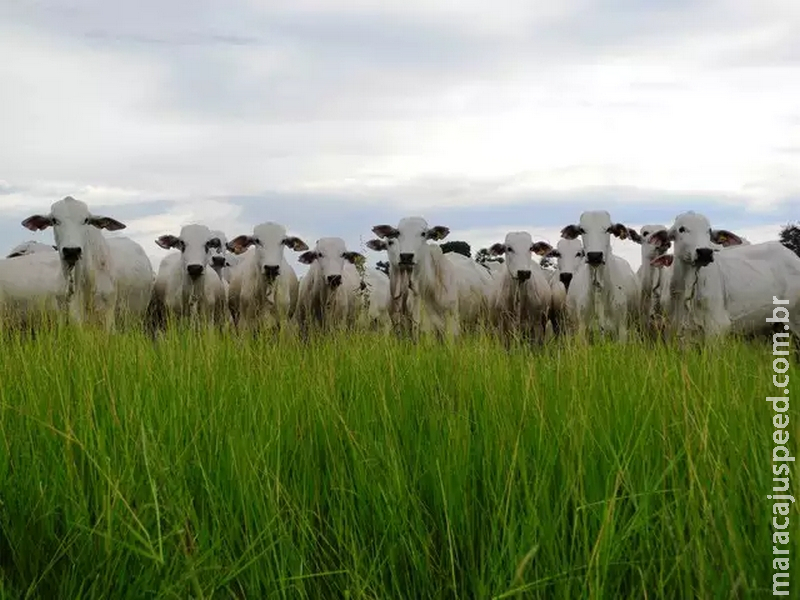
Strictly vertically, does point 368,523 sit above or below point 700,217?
below

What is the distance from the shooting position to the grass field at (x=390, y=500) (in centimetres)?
246

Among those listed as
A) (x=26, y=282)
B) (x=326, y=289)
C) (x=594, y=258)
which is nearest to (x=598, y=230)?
(x=594, y=258)

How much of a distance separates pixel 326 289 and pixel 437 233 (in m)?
1.83

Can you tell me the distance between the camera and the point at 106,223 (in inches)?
438

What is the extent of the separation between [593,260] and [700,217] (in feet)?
4.63

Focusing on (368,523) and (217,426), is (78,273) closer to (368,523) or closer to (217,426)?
(217,426)

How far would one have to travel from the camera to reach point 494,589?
95.1 inches

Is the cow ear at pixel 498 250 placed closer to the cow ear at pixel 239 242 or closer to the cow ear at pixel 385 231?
the cow ear at pixel 385 231

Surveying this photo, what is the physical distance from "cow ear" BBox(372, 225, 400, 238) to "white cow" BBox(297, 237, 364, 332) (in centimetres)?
45

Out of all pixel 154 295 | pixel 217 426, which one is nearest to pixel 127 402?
pixel 217 426

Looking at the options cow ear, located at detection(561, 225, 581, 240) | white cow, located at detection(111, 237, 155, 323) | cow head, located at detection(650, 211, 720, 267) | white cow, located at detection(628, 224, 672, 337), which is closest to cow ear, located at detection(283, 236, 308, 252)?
white cow, located at detection(111, 237, 155, 323)

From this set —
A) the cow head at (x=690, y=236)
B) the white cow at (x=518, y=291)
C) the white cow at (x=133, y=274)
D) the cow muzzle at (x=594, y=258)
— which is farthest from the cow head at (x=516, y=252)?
the white cow at (x=133, y=274)

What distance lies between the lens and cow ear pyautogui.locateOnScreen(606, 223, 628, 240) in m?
11.9

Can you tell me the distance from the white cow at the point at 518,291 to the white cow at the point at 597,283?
82 centimetres
